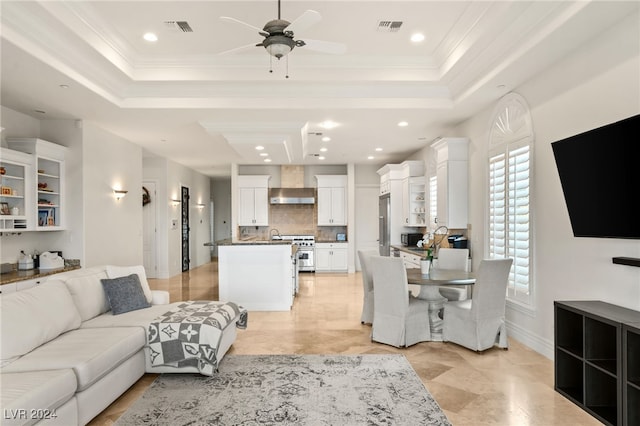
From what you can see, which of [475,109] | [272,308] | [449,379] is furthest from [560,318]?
[272,308]

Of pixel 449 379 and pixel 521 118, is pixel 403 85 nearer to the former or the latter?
pixel 521 118

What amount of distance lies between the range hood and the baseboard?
20.9 ft

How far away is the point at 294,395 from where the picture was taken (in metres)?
3.09

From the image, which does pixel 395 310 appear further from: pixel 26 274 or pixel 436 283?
pixel 26 274

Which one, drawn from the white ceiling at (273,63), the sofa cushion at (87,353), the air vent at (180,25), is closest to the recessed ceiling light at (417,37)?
the white ceiling at (273,63)

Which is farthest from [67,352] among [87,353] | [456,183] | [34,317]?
[456,183]

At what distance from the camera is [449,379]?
339cm

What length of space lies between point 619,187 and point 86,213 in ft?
20.6

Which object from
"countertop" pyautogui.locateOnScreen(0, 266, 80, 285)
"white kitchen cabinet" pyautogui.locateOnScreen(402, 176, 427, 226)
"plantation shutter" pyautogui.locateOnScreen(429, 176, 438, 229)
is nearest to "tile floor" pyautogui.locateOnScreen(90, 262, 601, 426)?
"plantation shutter" pyautogui.locateOnScreen(429, 176, 438, 229)

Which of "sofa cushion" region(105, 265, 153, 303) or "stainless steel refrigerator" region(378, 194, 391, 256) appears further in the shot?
"stainless steel refrigerator" region(378, 194, 391, 256)

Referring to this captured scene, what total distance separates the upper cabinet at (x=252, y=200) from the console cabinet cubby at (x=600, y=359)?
7875 millimetres

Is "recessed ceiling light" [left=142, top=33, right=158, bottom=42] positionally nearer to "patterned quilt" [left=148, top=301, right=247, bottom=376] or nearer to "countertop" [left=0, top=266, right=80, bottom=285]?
"patterned quilt" [left=148, top=301, right=247, bottom=376]

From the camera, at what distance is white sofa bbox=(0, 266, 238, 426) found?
2.22 metres

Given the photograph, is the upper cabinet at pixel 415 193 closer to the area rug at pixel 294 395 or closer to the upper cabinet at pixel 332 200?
the upper cabinet at pixel 332 200
